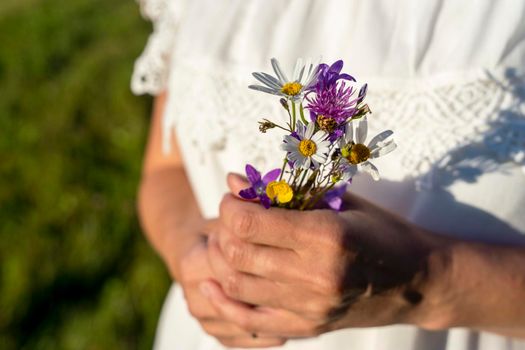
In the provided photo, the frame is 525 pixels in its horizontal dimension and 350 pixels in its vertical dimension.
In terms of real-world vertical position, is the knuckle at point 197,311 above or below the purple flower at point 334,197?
below

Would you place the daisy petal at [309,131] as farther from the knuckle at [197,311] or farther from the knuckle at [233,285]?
the knuckle at [197,311]

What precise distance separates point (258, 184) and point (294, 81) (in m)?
0.20

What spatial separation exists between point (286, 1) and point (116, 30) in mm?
2712

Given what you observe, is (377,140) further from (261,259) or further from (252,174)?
(261,259)

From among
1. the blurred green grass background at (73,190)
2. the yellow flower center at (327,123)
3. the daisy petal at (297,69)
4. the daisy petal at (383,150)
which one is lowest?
the blurred green grass background at (73,190)

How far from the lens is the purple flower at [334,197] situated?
89cm

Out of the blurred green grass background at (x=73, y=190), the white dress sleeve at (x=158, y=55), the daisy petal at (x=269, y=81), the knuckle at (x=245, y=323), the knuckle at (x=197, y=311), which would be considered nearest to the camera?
the daisy petal at (x=269, y=81)

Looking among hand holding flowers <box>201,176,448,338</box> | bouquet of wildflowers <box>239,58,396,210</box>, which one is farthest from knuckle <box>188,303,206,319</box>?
bouquet of wildflowers <box>239,58,396,210</box>

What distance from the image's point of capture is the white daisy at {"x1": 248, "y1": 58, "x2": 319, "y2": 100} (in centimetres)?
65

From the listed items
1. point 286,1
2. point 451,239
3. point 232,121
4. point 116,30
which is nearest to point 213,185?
point 232,121

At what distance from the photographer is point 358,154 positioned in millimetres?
665

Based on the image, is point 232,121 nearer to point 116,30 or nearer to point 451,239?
point 451,239

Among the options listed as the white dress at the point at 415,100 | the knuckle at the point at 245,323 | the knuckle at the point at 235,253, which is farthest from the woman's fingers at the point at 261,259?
the white dress at the point at 415,100

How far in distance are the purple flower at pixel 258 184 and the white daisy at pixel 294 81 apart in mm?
159
